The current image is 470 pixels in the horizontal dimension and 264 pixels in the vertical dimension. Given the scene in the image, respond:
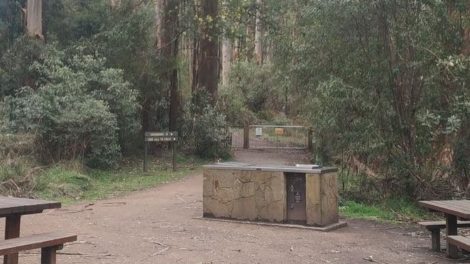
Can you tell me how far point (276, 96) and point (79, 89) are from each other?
23856 mm

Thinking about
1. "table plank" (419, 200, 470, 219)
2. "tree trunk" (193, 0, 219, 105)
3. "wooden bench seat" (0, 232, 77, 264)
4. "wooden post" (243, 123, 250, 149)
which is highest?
"tree trunk" (193, 0, 219, 105)

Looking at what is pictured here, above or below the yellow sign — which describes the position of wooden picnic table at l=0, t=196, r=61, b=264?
below

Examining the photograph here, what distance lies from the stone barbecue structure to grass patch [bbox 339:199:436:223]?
160 cm

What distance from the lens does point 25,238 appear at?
6445 millimetres

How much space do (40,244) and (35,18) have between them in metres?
17.2

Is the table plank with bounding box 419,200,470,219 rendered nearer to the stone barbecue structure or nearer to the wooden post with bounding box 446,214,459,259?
the wooden post with bounding box 446,214,459,259

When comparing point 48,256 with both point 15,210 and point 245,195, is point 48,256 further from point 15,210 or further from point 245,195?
point 245,195

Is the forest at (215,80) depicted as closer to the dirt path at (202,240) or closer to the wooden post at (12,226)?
the dirt path at (202,240)

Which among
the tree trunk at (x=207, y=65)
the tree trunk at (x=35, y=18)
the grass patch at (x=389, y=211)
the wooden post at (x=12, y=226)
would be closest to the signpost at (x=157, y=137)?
the tree trunk at (x=207, y=65)

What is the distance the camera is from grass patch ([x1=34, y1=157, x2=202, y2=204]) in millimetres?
14211

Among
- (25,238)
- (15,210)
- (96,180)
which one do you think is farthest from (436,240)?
(96,180)

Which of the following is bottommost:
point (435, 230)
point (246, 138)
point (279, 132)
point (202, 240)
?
point (202, 240)

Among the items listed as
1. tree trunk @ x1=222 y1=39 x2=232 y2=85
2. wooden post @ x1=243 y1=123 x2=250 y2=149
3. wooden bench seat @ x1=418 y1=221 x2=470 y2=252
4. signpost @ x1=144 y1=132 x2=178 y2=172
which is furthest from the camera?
tree trunk @ x1=222 y1=39 x2=232 y2=85

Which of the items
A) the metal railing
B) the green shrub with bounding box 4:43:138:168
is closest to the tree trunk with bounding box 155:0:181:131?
the green shrub with bounding box 4:43:138:168
